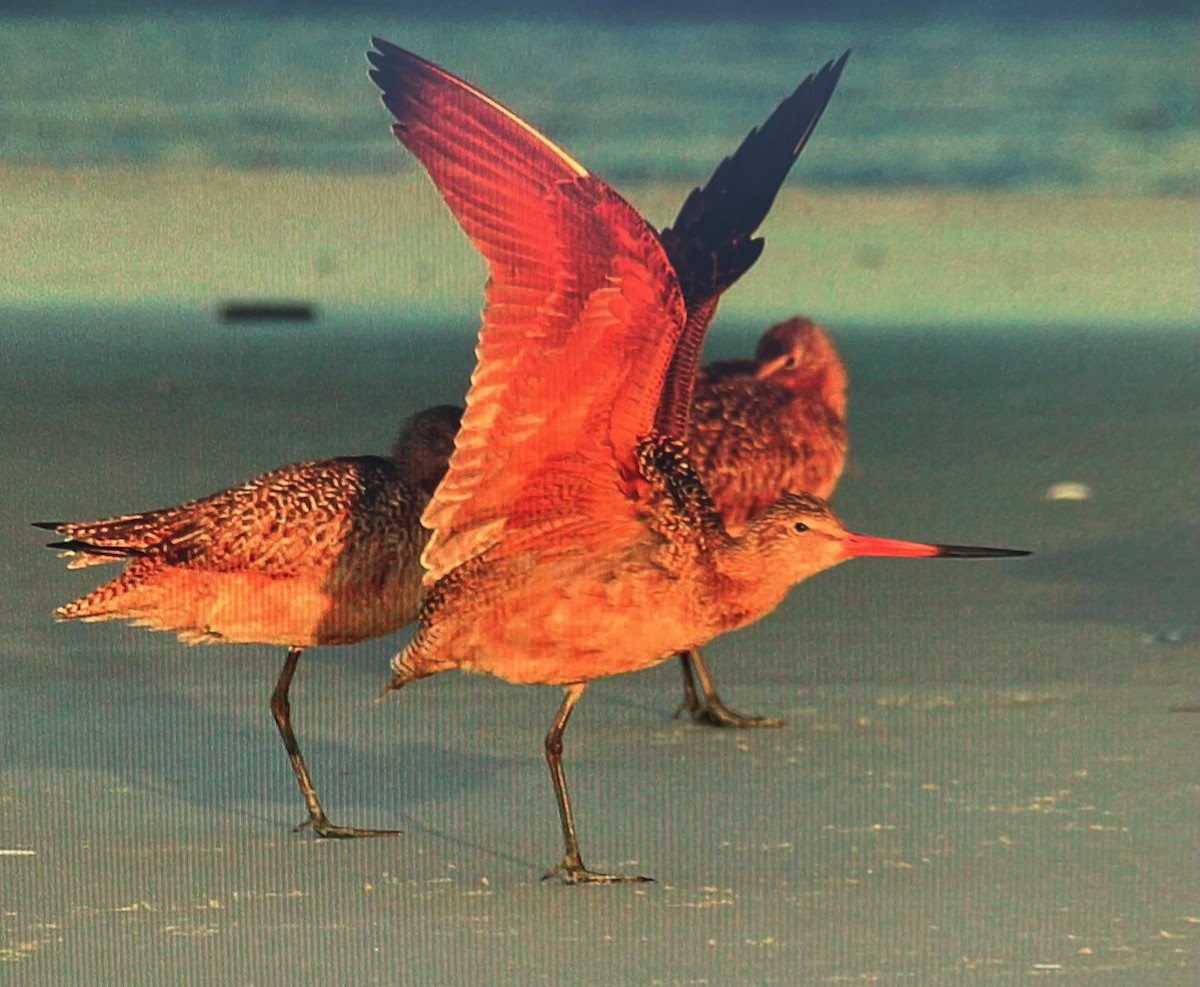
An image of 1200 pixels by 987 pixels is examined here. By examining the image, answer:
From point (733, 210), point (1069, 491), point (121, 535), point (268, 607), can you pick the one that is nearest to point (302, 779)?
point (268, 607)

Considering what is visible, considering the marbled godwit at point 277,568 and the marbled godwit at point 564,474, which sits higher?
the marbled godwit at point 564,474

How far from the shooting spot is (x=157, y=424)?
13.6 meters

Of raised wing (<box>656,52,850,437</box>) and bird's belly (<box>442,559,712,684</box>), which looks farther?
raised wing (<box>656,52,850,437</box>)

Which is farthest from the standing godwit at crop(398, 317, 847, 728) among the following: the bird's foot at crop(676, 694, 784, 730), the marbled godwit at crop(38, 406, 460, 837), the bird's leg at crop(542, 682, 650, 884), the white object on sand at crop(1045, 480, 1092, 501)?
the white object on sand at crop(1045, 480, 1092, 501)

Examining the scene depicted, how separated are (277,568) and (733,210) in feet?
6.82

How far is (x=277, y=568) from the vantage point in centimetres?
724

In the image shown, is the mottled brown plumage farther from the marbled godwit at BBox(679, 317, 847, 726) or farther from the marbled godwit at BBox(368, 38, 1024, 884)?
the marbled godwit at BBox(368, 38, 1024, 884)

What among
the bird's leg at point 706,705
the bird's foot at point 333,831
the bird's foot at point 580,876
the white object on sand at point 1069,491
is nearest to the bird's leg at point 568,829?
the bird's foot at point 580,876

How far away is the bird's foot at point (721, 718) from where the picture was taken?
848 cm

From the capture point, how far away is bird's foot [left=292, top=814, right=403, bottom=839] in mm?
7125

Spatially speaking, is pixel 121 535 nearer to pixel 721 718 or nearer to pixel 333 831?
pixel 333 831

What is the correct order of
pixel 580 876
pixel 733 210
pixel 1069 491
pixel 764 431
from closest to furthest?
pixel 580 876 < pixel 733 210 < pixel 764 431 < pixel 1069 491

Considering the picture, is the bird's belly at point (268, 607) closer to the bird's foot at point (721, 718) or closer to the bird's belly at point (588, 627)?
the bird's belly at point (588, 627)

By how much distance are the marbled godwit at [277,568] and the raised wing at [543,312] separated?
1.65 ft
